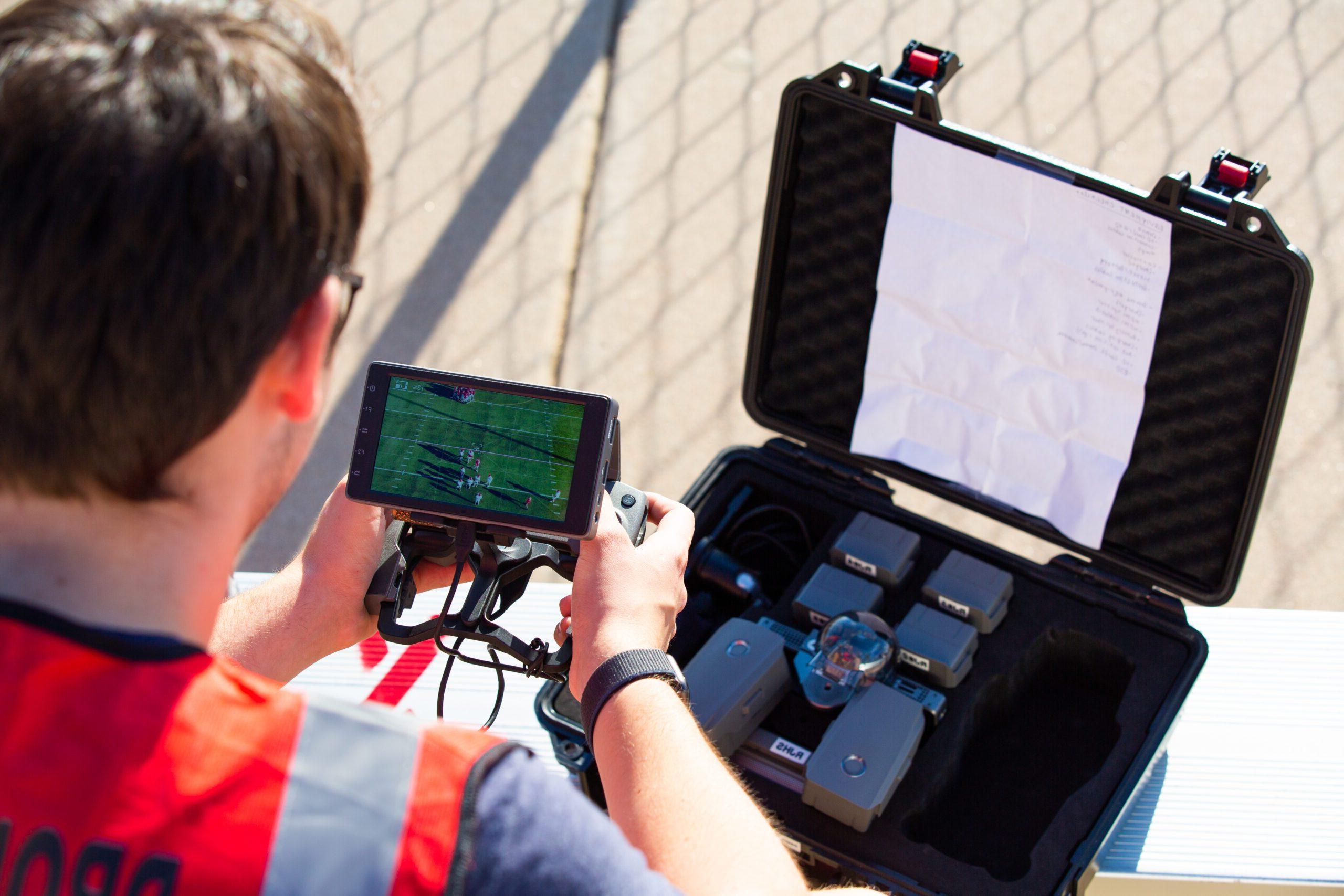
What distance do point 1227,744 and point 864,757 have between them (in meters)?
0.50

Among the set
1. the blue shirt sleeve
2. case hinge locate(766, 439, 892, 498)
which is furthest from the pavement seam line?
the blue shirt sleeve

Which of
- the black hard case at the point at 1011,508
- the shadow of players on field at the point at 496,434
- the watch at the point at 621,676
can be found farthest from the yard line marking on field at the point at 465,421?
the black hard case at the point at 1011,508

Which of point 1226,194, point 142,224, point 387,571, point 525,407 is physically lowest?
point 387,571

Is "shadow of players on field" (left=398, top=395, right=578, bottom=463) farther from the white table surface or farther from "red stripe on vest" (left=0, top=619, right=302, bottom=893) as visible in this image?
"red stripe on vest" (left=0, top=619, right=302, bottom=893)

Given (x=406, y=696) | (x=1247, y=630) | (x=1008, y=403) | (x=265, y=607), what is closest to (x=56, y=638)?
(x=265, y=607)

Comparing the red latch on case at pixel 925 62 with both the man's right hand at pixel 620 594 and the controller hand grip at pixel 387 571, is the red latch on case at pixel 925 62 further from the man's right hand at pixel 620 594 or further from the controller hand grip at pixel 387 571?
the controller hand grip at pixel 387 571

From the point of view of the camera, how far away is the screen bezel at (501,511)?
1.25 meters

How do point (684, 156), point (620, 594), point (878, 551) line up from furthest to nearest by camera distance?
point (684, 156), point (878, 551), point (620, 594)

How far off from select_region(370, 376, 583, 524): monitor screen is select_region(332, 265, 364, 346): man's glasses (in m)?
0.41

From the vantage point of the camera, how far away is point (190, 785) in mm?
663

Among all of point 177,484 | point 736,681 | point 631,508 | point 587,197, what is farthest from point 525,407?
point 587,197

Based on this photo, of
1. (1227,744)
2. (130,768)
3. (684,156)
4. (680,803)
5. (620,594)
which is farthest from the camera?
(684,156)

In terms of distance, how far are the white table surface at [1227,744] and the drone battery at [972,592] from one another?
0.27 meters

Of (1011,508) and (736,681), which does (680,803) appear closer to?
(736,681)
